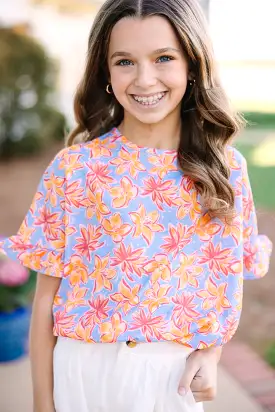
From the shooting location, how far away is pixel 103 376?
4.84 feet

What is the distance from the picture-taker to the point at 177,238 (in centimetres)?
147

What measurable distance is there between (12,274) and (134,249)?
1737 millimetres

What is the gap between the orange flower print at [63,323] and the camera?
4.83 feet

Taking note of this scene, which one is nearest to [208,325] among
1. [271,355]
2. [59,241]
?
[59,241]

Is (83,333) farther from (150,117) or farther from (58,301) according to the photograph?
(150,117)

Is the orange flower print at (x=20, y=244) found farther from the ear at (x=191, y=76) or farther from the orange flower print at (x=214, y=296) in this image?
the ear at (x=191, y=76)

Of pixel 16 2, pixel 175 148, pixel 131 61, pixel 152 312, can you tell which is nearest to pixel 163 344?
pixel 152 312

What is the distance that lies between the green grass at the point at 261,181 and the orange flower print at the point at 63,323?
4.11 meters

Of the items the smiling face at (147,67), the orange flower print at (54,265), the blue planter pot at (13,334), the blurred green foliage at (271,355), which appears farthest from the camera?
the blurred green foliage at (271,355)

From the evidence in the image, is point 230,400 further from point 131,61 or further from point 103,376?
point 131,61

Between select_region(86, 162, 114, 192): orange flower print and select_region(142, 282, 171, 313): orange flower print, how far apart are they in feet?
0.80

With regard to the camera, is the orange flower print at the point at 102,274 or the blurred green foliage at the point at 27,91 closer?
the orange flower print at the point at 102,274

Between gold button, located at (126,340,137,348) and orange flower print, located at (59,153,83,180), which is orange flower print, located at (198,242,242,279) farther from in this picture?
orange flower print, located at (59,153,83,180)

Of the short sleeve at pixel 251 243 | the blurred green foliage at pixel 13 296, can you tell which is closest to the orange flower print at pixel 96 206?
the short sleeve at pixel 251 243
